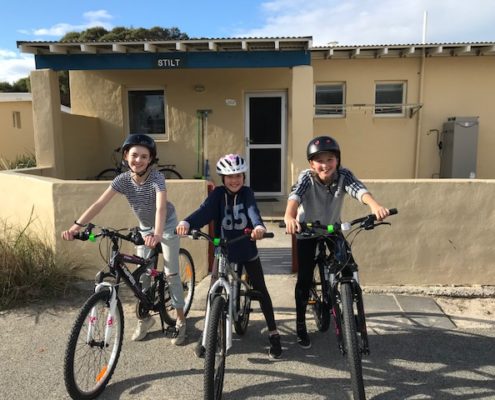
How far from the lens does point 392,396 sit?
10.3 ft

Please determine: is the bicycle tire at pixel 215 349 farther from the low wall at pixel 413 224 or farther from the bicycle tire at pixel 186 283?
the low wall at pixel 413 224

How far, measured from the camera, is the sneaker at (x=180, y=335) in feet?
12.8

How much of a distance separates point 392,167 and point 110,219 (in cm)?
692

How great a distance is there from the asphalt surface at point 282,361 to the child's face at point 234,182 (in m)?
1.36

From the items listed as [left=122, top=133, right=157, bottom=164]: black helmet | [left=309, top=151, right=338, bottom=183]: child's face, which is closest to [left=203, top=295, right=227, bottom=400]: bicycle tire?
[left=309, top=151, right=338, bottom=183]: child's face

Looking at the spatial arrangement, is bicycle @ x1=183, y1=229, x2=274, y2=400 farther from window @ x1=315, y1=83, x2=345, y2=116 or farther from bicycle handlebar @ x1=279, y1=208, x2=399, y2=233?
window @ x1=315, y1=83, x2=345, y2=116

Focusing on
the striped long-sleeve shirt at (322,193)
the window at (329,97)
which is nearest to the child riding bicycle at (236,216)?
the striped long-sleeve shirt at (322,193)

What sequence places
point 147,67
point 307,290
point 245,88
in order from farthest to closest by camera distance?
point 245,88 → point 147,67 → point 307,290

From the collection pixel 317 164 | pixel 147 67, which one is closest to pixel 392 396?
pixel 317 164

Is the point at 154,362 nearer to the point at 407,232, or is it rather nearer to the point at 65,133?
the point at 407,232

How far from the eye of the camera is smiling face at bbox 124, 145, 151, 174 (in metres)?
3.57

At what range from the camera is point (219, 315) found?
9.65ft

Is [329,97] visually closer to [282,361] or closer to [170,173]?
[170,173]

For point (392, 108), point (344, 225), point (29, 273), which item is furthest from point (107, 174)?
point (344, 225)
